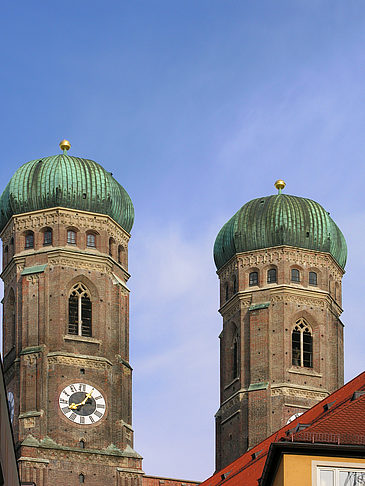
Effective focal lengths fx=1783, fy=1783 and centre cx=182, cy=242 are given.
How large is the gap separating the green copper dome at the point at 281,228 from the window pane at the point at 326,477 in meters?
39.7

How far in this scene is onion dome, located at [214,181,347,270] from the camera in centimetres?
6275

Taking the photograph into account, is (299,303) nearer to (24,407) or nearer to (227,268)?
A: (227,268)

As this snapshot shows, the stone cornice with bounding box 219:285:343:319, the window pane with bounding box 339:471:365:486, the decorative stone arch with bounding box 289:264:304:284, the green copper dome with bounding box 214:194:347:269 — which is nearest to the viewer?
the window pane with bounding box 339:471:365:486

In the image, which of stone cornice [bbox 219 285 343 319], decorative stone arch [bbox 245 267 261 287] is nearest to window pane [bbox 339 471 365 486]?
stone cornice [bbox 219 285 343 319]

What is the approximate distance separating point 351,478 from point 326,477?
0.33m

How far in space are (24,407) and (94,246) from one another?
6.28 metres

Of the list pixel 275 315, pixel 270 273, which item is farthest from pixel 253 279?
pixel 275 315

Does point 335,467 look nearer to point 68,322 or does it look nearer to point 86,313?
point 68,322

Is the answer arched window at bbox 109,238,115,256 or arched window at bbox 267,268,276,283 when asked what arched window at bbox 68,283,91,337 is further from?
arched window at bbox 267,268,276,283

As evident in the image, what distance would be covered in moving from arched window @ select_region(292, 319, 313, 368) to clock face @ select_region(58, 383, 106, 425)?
763 cm

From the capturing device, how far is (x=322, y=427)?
2444cm

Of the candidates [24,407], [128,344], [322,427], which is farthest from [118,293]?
[322,427]

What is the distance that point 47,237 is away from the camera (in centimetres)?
5950

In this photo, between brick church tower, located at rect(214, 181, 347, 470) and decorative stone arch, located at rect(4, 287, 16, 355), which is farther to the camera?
brick church tower, located at rect(214, 181, 347, 470)
